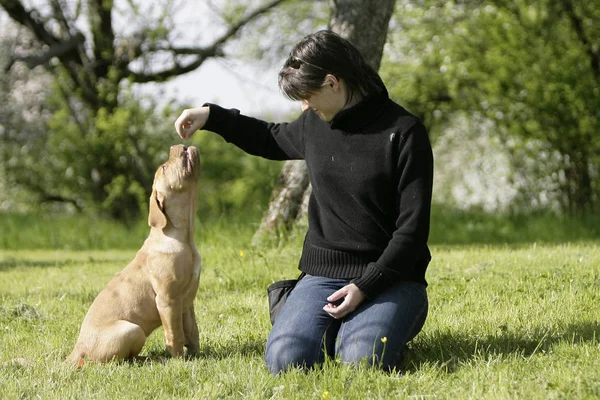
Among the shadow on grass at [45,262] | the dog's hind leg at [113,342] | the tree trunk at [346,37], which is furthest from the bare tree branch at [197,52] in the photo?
the dog's hind leg at [113,342]

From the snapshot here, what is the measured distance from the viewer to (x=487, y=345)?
4.39m

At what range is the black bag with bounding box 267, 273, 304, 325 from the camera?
15.4ft

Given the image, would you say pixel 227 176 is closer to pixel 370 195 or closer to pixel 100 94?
pixel 100 94

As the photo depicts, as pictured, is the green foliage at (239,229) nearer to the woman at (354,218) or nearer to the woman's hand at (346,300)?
the woman at (354,218)

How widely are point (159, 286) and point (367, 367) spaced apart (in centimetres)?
125

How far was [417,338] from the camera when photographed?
15.3 ft

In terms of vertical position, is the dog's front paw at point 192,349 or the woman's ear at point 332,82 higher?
the woman's ear at point 332,82

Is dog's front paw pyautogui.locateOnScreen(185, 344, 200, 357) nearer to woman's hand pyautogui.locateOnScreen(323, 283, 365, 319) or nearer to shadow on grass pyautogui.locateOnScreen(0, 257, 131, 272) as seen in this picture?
woman's hand pyautogui.locateOnScreen(323, 283, 365, 319)

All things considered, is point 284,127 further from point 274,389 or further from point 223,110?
point 274,389

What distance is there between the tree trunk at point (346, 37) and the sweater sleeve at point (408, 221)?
455 centimetres

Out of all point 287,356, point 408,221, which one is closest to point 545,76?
point 408,221

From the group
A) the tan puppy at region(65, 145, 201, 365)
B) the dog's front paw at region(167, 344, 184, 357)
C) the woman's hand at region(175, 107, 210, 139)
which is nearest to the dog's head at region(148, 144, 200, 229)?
the tan puppy at region(65, 145, 201, 365)

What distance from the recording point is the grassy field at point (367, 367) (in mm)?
3752

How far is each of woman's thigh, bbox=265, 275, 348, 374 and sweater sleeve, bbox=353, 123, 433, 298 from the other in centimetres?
32
